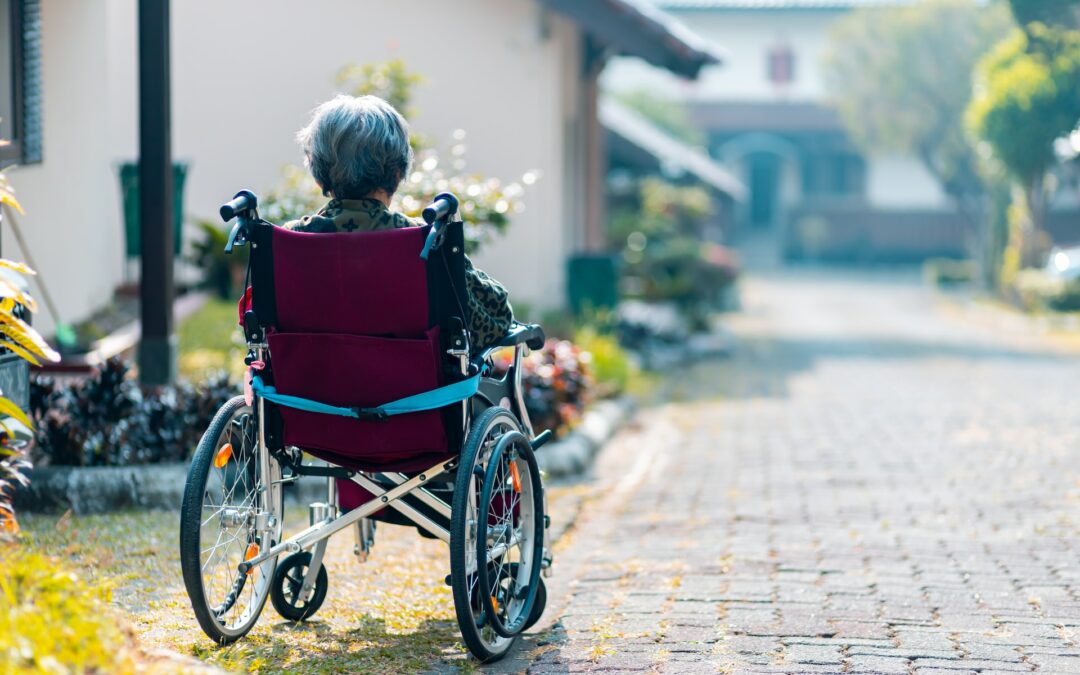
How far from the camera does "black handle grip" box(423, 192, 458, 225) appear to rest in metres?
3.96

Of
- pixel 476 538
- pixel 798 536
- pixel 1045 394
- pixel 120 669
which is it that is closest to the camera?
pixel 120 669

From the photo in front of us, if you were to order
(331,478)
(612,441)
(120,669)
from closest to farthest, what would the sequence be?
1. (120,669)
2. (331,478)
3. (612,441)

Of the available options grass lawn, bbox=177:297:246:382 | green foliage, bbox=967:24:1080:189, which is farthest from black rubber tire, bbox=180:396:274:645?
green foliage, bbox=967:24:1080:189

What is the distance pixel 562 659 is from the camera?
4.38m

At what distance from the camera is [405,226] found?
14.1 feet

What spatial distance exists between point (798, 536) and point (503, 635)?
8.10ft

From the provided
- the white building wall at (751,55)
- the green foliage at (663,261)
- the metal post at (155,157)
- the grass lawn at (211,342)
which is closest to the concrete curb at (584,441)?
the grass lawn at (211,342)

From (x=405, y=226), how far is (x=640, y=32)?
9.83m

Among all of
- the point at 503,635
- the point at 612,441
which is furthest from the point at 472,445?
the point at 612,441

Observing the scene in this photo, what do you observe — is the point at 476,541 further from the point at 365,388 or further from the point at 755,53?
the point at 755,53

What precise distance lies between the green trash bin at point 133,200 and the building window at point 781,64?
33.8 metres

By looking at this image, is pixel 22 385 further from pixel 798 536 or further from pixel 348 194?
pixel 798 536

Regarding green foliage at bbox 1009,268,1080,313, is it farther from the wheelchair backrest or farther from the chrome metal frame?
the wheelchair backrest

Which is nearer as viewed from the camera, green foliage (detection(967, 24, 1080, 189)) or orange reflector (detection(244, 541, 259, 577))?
orange reflector (detection(244, 541, 259, 577))
